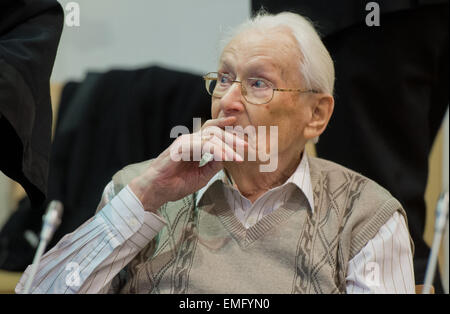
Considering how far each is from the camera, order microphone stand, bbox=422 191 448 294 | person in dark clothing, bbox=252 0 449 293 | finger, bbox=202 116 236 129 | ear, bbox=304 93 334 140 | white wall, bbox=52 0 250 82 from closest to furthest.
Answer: microphone stand, bbox=422 191 448 294, finger, bbox=202 116 236 129, ear, bbox=304 93 334 140, white wall, bbox=52 0 250 82, person in dark clothing, bbox=252 0 449 293

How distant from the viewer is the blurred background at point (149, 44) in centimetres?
216

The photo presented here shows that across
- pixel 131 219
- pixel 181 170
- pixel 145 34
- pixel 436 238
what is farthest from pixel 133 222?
pixel 145 34

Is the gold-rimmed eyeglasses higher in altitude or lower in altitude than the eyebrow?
lower

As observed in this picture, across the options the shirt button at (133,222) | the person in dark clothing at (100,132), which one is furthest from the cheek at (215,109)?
the person in dark clothing at (100,132)

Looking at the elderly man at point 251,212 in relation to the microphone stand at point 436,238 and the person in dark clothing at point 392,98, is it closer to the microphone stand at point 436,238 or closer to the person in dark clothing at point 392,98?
the microphone stand at point 436,238

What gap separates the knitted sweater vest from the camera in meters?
1.70

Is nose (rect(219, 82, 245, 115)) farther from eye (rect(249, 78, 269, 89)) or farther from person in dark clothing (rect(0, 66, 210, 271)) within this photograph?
person in dark clothing (rect(0, 66, 210, 271))

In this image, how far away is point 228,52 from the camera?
1857 mm

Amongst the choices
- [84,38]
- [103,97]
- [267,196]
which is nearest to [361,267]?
[267,196]

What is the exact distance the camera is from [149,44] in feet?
8.52

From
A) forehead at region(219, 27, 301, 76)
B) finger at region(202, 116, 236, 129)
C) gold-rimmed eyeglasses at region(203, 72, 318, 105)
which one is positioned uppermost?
forehead at region(219, 27, 301, 76)

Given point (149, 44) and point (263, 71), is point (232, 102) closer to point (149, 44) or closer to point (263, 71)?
point (263, 71)

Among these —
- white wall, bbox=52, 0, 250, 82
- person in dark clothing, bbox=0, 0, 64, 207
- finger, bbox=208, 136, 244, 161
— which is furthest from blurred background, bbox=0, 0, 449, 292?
finger, bbox=208, 136, 244, 161

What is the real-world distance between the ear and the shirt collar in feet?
0.21
